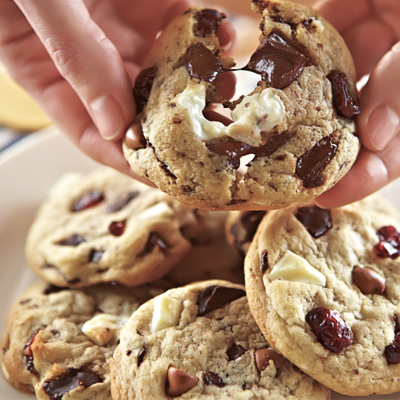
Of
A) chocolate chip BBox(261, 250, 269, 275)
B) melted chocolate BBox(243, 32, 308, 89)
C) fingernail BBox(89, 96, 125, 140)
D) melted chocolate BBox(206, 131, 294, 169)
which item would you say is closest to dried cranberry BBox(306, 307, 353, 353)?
chocolate chip BBox(261, 250, 269, 275)

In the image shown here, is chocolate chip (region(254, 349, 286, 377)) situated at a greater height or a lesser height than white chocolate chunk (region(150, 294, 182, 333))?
lesser

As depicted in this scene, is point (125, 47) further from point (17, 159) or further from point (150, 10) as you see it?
point (17, 159)

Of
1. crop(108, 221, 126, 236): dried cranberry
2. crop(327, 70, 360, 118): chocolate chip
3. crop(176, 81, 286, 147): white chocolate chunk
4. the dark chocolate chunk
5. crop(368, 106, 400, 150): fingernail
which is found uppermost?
crop(176, 81, 286, 147): white chocolate chunk

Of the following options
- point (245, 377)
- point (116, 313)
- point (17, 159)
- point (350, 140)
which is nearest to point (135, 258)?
point (116, 313)

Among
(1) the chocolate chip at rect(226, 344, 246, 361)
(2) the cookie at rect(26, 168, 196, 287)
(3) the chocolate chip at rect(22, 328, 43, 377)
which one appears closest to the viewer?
(1) the chocolate chip at rect(226, 344, 246, 361)

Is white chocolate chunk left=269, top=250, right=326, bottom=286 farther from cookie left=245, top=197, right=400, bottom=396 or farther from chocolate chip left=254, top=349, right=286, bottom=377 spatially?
chocolate chip left=254, top=349, right=286, bottom=377

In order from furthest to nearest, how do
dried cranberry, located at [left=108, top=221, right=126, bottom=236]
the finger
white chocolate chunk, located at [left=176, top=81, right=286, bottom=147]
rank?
dried cranberry, located at [left=108, top=221, right=126, bottom=236]
the finger
white chocolate chunk, located at [left=176, top=81, right=286, bottom=147]
